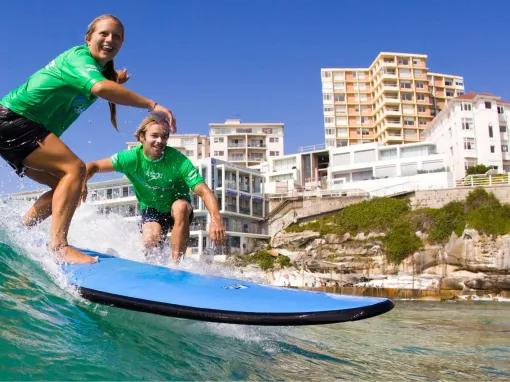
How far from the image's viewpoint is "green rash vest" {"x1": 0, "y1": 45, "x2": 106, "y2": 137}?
3775 millimetres

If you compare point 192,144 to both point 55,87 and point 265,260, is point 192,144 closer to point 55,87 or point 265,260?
point 265,260

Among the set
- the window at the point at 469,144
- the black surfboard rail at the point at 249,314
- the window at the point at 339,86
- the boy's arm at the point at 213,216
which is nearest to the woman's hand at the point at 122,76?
the boy's arm at the point at 213,216

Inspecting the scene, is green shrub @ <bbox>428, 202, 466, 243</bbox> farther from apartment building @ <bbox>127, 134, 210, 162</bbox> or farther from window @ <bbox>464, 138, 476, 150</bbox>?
apartment building @ <bbox>127, 134, 210, 162</bbox>

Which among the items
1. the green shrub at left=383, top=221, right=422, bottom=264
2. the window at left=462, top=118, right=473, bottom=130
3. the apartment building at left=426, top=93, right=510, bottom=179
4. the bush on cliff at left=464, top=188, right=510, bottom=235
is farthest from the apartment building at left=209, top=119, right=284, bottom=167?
the bush on cliff at left=464, top=188, right=510, bottom=235

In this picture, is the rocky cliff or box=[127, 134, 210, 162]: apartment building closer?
the rocky cliff

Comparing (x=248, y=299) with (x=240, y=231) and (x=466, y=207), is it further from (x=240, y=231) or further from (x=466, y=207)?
(x=240, y=231)

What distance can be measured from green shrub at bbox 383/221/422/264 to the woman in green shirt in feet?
109

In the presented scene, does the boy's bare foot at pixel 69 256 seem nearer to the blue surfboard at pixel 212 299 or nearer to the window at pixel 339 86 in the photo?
the blue surfboard at pixel 212 299

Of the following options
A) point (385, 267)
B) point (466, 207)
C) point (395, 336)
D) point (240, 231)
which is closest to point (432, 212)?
point (466, 207)

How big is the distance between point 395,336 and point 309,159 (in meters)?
57.7

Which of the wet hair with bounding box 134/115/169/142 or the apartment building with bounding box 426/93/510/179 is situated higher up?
the apartment building with bounding box 426/93/510/179

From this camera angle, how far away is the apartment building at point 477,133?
175 ft

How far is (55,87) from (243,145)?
256 feet

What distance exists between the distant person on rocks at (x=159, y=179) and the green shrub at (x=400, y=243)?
31.8 m
